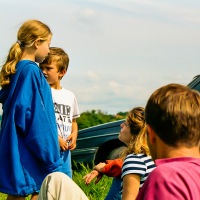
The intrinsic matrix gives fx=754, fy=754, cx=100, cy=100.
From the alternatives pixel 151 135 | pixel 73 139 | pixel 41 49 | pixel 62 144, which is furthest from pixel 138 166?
pixel 73 139

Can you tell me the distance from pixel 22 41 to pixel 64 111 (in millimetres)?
1118

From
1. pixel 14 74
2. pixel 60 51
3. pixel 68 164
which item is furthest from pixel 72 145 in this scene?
pixel 14 74

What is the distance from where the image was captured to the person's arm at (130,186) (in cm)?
408

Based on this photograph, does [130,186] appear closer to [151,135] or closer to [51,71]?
[151,135]

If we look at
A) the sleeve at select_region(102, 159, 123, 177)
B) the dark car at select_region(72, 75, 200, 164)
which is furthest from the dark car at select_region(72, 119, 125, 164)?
the sleeve at select_region(102, 159, 123, 177)

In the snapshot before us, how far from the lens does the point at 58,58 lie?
20.2 ft

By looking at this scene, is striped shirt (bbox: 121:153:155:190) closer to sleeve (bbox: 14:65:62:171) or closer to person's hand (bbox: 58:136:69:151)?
sleeve (bbox: 14:65:62:171)

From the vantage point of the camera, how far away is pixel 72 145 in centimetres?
613

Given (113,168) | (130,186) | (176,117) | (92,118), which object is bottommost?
(92,118)

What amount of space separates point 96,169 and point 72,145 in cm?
123

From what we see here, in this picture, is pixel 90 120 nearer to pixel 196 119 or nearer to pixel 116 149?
pixel 116 149

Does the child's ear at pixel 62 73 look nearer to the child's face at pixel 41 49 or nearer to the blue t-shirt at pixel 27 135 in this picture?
the child's face at pixel 41 49

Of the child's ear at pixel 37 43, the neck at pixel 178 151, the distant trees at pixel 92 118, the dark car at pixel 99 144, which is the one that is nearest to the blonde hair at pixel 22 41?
the child's ear at pixel 37 43

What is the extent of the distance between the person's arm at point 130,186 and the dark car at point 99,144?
539cm
